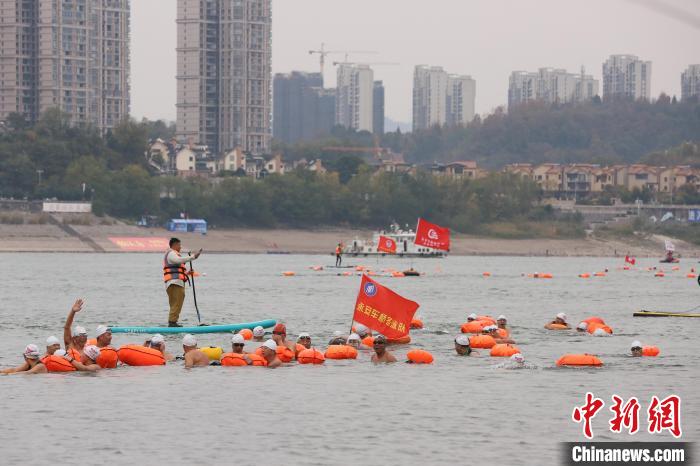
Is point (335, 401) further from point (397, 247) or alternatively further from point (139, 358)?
point (397, 247)

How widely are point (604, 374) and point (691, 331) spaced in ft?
52.6

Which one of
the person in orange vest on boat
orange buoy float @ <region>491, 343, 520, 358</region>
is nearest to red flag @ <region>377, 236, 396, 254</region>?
the person in orange vest on boat

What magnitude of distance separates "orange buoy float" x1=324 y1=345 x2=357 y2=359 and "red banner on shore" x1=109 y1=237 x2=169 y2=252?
443ft

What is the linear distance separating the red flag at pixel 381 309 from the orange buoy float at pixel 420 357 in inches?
64.4

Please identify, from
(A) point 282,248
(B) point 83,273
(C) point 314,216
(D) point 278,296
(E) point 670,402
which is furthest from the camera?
(C) point 314,216

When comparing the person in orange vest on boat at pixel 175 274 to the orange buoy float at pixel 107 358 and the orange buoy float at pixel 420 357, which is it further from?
the orange buoy float at pixel 420 357

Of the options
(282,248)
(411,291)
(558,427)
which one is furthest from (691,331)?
(282,248)

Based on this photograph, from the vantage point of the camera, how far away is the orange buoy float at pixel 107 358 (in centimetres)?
3628

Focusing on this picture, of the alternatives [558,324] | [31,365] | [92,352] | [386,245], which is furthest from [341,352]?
[386,245]

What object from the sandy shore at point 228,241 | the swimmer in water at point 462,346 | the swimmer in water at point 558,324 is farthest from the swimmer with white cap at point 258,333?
the sandy shore at point 228,241

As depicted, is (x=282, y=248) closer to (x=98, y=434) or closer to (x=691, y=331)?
(x=691, y=331)

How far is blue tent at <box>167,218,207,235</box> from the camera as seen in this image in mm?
183500

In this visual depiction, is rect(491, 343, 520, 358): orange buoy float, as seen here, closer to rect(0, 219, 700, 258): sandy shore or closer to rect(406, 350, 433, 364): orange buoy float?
rect(406, 350, 433, 364): orange buoy float

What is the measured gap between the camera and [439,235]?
111312 millimetres
